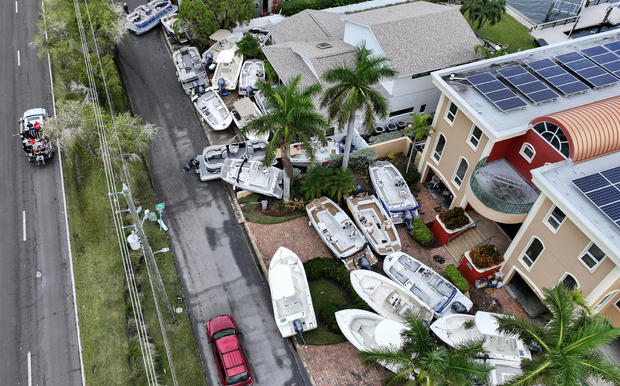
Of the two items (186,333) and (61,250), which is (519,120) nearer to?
(186,333)

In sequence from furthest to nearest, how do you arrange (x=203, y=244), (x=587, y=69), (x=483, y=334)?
(x=203, y=244)
(x=587, y=69)
(x=483, y=334)

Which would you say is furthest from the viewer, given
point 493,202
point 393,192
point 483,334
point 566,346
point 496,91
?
point 393,192

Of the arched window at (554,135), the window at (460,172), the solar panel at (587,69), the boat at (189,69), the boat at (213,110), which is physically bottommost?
the boat at (213,110)

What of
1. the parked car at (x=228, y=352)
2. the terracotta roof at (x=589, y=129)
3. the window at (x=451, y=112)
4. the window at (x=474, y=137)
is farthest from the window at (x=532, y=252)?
the parked car at (x=228, y=352)

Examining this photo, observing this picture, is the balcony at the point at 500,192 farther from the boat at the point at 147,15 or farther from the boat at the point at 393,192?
the boat at the point at 147,15

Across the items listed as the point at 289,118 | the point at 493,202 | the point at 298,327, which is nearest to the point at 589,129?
the point at 493,202

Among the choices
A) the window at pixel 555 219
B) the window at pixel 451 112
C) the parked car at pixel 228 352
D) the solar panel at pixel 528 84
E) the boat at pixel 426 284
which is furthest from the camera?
the window at pixel 451 112

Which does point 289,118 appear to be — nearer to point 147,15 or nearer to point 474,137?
point 474,137

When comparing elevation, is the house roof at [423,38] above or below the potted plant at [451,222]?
above
